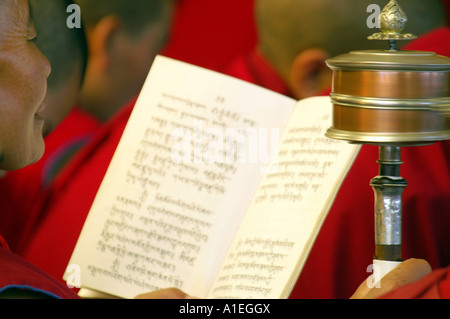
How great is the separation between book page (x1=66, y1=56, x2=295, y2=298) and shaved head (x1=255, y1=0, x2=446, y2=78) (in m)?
0.34

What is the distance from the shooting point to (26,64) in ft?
5.57

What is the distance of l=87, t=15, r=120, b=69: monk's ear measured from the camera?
7.54 ft

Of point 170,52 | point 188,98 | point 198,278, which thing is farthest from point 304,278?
point 170,52

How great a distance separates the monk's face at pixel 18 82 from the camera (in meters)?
1.65

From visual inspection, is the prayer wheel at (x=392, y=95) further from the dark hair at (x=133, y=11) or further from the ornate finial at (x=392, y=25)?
the dark hair at (x=133, y=11)

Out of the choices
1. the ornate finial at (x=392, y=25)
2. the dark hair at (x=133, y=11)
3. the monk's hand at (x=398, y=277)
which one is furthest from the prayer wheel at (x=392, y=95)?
the dark hair at (x=133, y=11)

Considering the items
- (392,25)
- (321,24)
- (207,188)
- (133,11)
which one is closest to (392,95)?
(392,25)

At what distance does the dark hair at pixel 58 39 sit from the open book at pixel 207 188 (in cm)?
43

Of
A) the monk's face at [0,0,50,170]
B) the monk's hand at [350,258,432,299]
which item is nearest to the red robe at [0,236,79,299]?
the monk's face at [0,0,50,170]

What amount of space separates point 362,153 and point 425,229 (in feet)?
0.77

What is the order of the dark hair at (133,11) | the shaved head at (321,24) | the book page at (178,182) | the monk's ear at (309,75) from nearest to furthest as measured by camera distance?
1. the book page at (178,182)
2. the shaved head at (321,24)
3. the monk's ear at (309,75)
4. the dark hair at (133,11)

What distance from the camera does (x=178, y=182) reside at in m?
1.87

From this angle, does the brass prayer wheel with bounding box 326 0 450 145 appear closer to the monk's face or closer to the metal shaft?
the metal shaft
